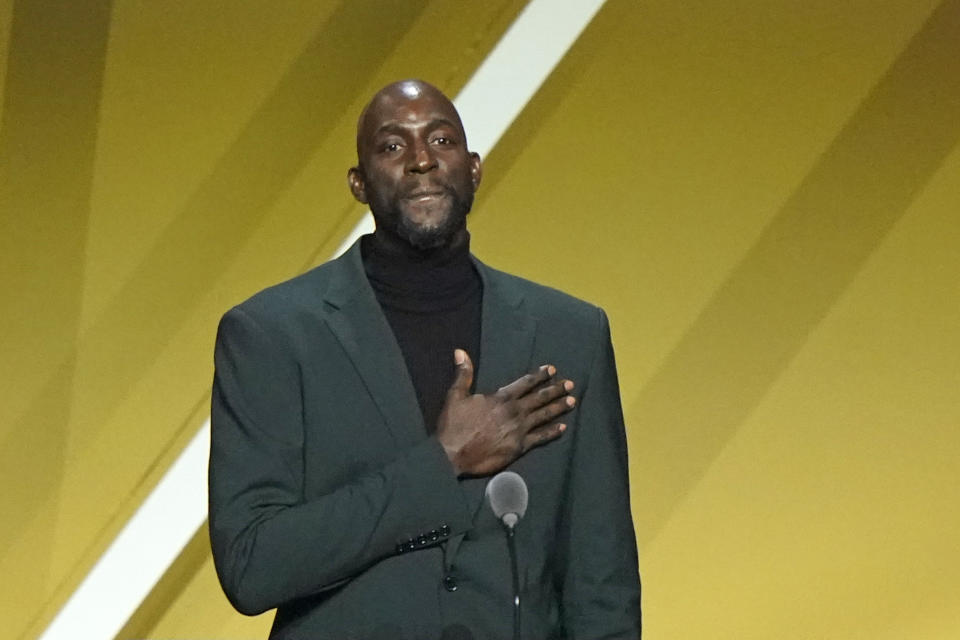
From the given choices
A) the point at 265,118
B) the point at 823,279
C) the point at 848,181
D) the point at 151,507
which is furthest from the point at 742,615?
the point at 265,118

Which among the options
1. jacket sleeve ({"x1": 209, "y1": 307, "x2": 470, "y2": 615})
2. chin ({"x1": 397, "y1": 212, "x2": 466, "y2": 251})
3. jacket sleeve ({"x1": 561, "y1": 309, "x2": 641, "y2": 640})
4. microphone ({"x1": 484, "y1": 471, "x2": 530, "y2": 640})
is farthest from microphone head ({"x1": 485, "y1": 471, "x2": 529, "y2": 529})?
chin ({"x1": 397, "y1": 212, "x2": 466, "y2": 251})

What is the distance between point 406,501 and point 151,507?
1.35 m

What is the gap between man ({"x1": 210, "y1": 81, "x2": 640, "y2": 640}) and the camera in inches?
69.3

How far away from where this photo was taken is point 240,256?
9.93ft

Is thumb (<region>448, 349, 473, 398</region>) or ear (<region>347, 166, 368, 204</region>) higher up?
ear (<region>347, 166, 368, 204</region>)

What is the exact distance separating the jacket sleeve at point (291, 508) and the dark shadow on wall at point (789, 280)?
1.33 meters

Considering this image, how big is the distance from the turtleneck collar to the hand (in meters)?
0.14

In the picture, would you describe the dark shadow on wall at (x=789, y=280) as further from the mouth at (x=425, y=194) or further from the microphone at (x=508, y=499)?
the microphone at (x=508, y=499)

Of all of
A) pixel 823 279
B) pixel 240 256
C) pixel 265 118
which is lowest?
pixel 240 256

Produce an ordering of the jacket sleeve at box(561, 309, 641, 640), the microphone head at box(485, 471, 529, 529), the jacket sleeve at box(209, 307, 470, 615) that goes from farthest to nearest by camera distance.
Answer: the jacket sleeve at box(561, 309, 641, 640)
the jacket sleeve at box(209, 307, 470, 615)
the microphone head at box(485, 471, 529, 529)

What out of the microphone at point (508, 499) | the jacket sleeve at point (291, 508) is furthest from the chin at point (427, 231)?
the microphone at point (508, 499)

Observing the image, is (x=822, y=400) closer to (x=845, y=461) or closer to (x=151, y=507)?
(x=845, y=461)

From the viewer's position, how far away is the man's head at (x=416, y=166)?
1.92 meters

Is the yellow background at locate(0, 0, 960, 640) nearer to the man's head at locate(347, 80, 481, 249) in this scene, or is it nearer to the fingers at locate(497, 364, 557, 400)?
the man's head at locate(347, 80, 481, 249)
